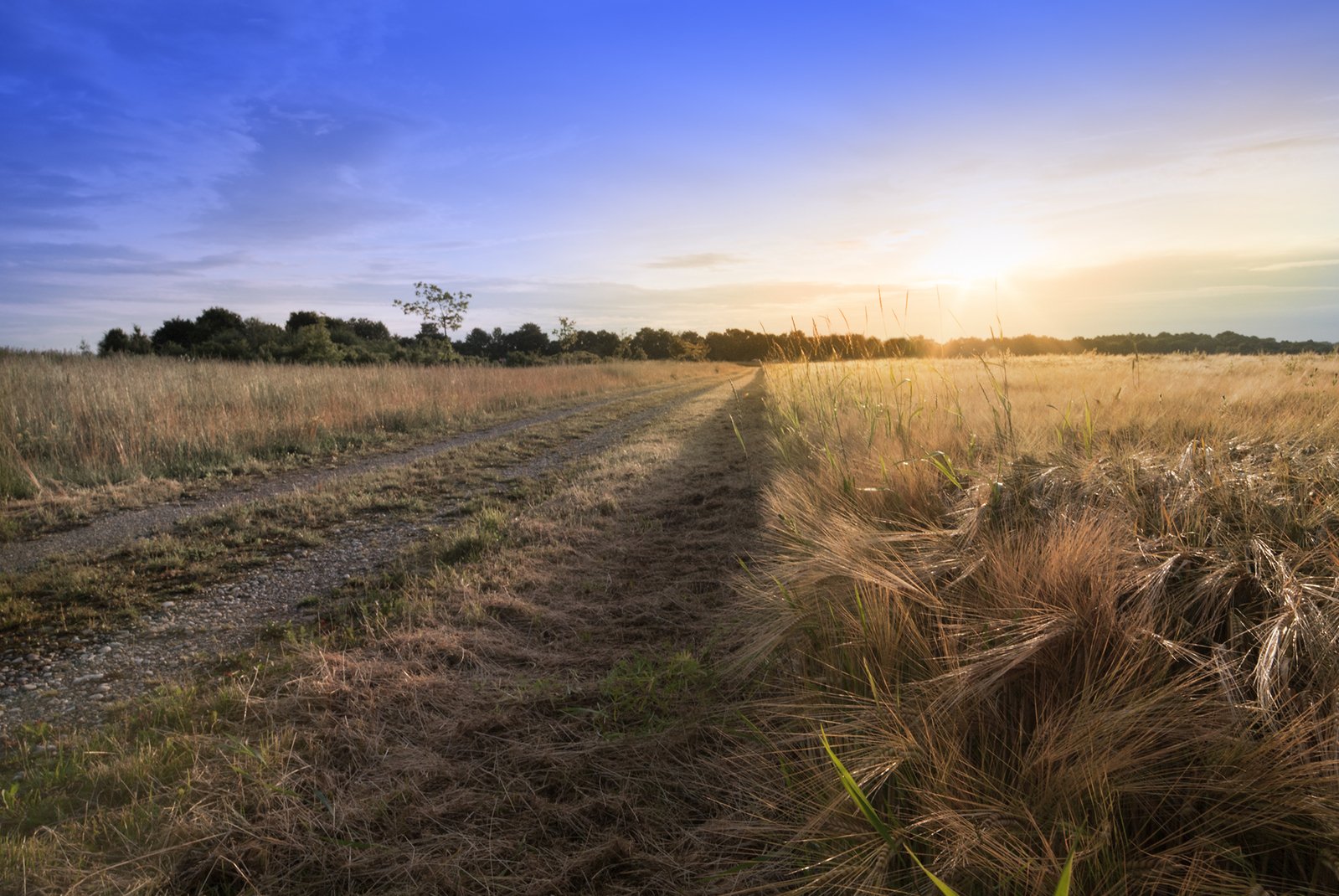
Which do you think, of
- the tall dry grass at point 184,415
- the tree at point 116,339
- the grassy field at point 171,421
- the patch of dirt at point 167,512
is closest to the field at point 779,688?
the patch of dirt at point 167,512

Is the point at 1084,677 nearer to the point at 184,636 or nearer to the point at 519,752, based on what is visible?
the point at 519,752

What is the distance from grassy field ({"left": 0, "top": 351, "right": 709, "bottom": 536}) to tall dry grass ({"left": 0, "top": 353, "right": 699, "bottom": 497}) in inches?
0.9

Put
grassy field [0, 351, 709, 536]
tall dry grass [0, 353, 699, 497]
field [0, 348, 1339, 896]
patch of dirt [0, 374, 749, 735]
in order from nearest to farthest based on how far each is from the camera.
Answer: field [0, 348, 1339, 896], patch of dirt [0, 374, 749, 735], grassy field [0, 351, 709, 536], tall dry grass [0, 353, 699, 497]

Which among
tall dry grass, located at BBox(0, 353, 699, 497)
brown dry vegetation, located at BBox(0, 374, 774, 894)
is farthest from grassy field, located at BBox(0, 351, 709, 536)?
brown dry vegetation, located at BBox(0, 374, 774, 894)

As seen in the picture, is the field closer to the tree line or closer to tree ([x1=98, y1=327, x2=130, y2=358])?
the tree line

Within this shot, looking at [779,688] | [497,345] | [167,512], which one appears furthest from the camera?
[497,345]

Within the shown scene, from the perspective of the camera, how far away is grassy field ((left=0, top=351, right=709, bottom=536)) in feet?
23.7

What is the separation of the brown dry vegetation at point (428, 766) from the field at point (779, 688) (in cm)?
1

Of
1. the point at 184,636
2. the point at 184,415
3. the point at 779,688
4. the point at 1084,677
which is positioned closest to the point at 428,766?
the point at 779,688

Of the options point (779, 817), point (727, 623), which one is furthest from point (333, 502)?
point (779, 817)

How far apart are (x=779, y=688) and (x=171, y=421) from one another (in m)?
10.7

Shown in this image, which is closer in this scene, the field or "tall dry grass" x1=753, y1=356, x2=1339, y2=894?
"tall dry grass" x1=753, y1=356, x2=1339, y2=894

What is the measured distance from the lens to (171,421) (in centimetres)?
949

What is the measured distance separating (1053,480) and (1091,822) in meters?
1.70
